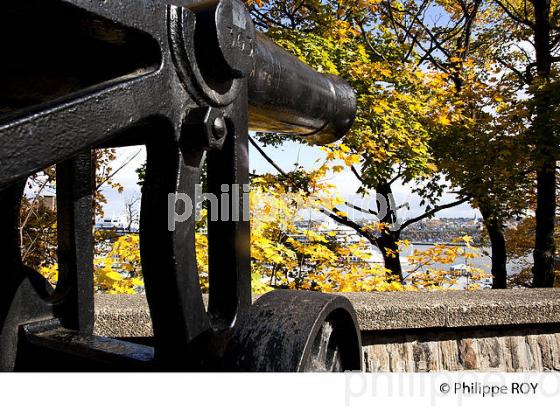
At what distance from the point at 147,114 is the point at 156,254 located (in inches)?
10.7

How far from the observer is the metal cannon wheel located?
3.41 feet

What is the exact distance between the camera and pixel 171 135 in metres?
1.01

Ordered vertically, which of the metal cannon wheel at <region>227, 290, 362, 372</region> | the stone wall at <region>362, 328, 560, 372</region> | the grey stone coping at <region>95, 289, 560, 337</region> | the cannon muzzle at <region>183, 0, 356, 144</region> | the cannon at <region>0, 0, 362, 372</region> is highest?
the cannon muzzle at <region>183, 0, 356, 144</region>

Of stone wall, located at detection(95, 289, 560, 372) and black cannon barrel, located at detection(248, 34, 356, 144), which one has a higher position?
black cannon barrel, located at detection(248, 34, 356, 144)

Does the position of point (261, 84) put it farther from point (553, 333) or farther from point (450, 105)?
point (450, 105)

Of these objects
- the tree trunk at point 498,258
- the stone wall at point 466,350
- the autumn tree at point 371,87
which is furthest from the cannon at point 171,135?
the tree trunk at point 498,258

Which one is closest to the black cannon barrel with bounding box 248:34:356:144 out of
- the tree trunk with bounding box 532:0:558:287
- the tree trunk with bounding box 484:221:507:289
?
the tree trunk with bounding box 532:0:558:287

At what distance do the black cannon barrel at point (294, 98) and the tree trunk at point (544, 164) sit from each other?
6.86 m

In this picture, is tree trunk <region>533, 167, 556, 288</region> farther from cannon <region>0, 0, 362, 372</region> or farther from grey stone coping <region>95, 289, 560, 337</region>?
cannon <region>0, 0, 362, 372</region>

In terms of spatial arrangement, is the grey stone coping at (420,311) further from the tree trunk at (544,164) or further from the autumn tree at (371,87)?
the tree trunk at (544,164)

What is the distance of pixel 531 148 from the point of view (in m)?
8.56

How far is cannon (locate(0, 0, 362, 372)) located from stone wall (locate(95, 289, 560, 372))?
154 cm

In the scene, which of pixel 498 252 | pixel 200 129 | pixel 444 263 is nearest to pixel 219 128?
pixel 200 129

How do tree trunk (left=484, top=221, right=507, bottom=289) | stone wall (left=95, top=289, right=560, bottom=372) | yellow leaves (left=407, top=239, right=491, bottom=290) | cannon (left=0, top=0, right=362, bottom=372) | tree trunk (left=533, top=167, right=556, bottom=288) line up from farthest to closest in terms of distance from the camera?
tree trunk (left=484, top=221, right=507, bottom=289)
tree trunk (left=533, top=167, right=556, bottom=288)
yellow leaves (left=407, top=239, right=491, bottom=290)
stone wall (left=95, top=289, right=560, bottom=372)
cannon (left=0, top=0, right=362, bottom=372)
